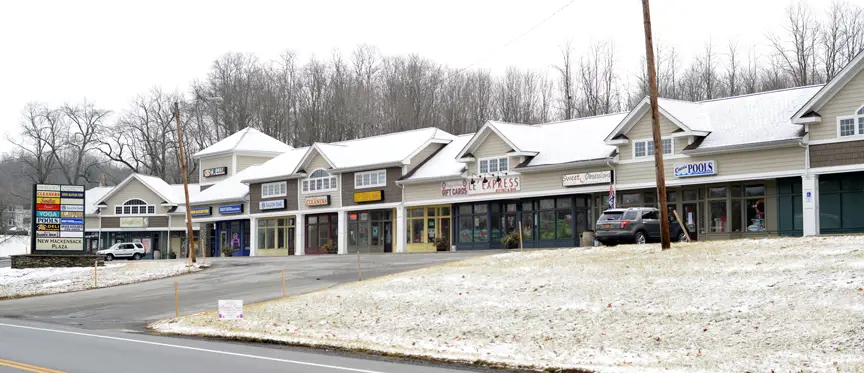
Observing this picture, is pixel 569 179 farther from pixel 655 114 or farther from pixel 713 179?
pixel 655 114

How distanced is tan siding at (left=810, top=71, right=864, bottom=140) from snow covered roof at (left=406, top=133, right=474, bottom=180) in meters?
20.5

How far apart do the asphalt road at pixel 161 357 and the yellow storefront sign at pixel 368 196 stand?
35.7 meters

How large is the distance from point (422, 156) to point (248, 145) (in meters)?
28.5

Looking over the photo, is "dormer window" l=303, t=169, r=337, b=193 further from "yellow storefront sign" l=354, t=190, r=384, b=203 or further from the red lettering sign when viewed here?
the red lettering sign

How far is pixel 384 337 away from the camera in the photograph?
733 inches

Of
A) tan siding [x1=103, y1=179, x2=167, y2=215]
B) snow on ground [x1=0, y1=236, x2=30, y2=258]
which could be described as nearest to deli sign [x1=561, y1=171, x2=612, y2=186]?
tan siding [x1=103, y1=179, x2=167, y2=215]

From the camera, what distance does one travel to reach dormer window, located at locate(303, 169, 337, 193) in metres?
59.6

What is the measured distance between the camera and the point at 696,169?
40.7 m

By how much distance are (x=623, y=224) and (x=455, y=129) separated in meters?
51.4

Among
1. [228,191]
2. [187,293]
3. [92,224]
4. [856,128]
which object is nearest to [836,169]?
[856,128]

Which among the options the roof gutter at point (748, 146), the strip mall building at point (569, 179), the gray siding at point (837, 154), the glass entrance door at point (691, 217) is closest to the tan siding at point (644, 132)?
the strip mall building at point (569, 179)

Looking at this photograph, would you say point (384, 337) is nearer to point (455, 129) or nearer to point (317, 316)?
point (317, 316)

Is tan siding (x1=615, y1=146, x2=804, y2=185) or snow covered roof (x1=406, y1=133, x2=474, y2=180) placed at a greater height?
snow covered roof (x1=406, y1=133, x2=474, y2=180)

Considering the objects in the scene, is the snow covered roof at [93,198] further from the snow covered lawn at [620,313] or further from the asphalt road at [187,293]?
the snow covered lawn at [620,313]
